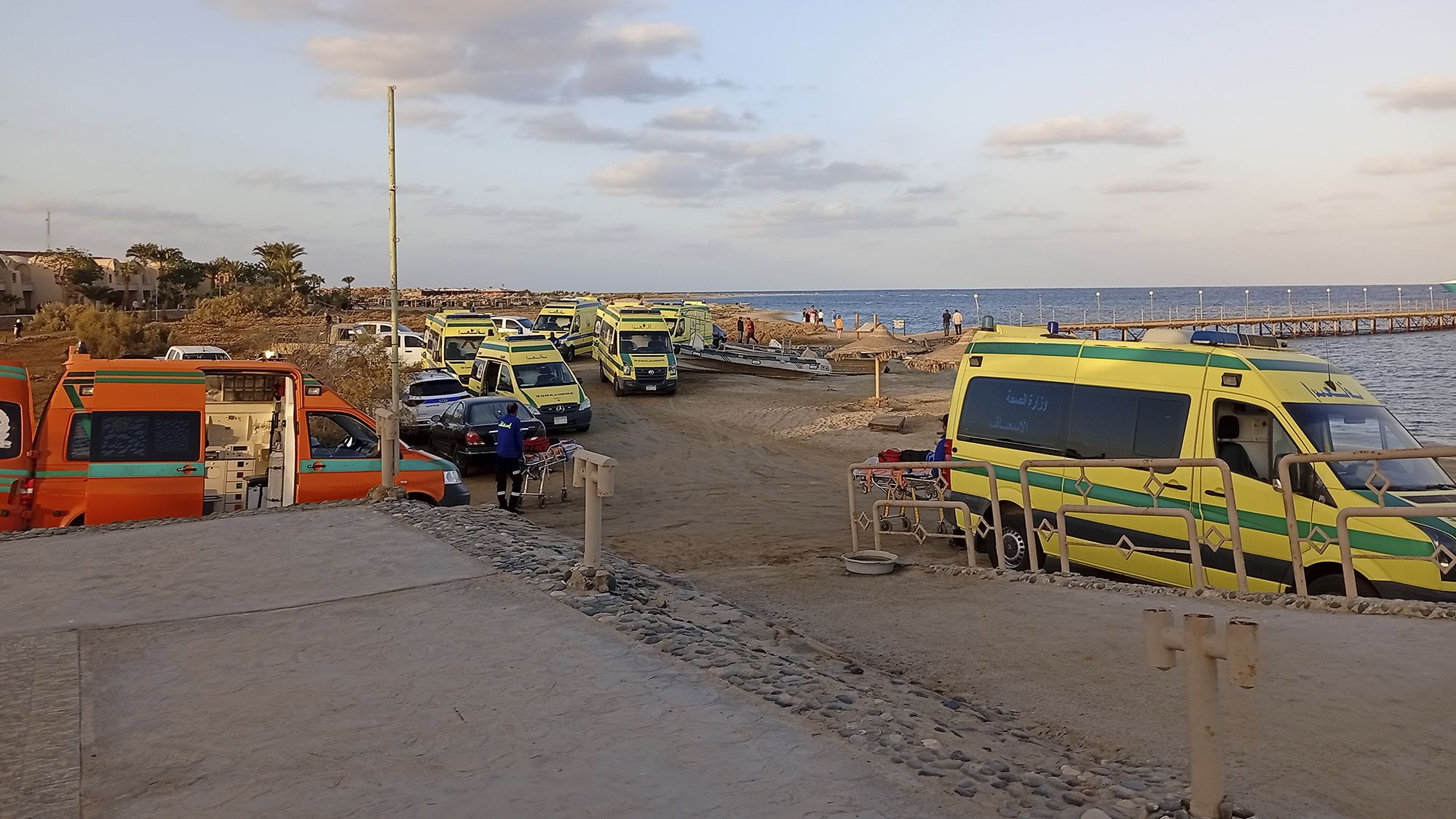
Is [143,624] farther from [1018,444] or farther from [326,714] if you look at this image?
[1018,444]

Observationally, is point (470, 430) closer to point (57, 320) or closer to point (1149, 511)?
point (1149, 511)

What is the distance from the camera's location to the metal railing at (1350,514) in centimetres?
723

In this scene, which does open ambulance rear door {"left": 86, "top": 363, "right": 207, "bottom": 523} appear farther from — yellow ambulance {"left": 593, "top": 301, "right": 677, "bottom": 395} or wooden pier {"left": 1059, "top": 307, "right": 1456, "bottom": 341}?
wooden pier {"left": 1059, "top": 307, "right": 1456, "bottom": 341}

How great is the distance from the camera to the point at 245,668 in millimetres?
6227

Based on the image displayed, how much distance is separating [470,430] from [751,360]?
21.7m

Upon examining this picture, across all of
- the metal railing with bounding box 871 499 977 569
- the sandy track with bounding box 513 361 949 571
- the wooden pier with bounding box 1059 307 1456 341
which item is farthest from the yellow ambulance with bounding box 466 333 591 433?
Result: the wooden pier with bounding box 1059 307 1456 341

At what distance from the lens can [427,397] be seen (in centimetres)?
2442

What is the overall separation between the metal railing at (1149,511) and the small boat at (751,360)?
29.3 metres

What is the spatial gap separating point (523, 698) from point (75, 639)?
335 cm

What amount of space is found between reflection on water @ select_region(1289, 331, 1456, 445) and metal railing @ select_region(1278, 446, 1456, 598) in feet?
29.0

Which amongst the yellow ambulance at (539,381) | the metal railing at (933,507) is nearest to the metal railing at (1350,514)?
the metal railing at (933,507)

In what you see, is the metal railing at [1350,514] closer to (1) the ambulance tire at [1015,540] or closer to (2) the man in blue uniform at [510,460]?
(1) the ambulance tire at [1015,540]

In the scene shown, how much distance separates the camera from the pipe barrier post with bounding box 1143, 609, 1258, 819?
12.8ft

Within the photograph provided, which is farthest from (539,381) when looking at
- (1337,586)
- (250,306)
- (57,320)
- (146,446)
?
(250,306)
